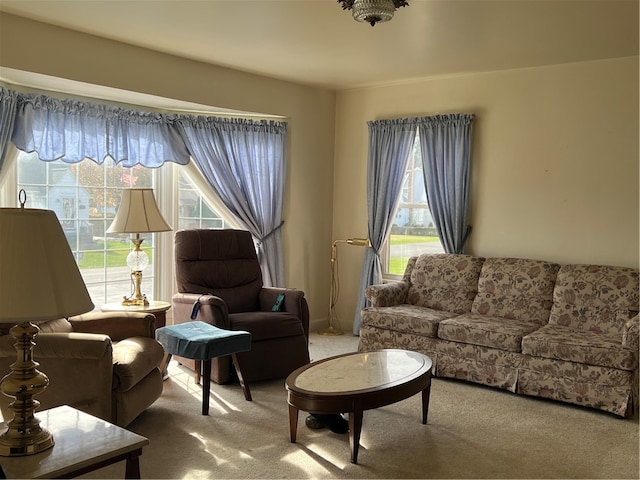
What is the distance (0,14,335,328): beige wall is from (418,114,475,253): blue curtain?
1154 millimetres

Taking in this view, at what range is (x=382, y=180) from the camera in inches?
233

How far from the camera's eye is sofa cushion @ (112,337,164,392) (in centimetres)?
329

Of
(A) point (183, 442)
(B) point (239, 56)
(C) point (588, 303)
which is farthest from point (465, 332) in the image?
(B) point (239, 56)

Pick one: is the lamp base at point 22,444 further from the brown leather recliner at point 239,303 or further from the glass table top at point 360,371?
the brown leather recliner at point 239,303

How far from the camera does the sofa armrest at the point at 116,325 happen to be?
3816 mm

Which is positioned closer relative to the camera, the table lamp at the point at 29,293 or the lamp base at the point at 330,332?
the table lamp at the point at 29,293

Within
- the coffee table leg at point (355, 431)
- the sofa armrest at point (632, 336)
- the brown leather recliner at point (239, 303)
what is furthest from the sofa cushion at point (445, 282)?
the coffee table leg at point (355, 431)

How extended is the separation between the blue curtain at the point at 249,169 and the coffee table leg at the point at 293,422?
8.54ft

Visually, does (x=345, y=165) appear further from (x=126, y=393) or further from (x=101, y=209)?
(x=126, y=393)

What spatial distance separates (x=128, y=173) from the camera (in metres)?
5.37

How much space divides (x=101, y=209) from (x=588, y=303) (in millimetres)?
3890

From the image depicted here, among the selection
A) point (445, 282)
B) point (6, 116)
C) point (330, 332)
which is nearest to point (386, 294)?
point (445, 282)

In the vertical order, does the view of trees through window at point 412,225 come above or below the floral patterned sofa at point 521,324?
above

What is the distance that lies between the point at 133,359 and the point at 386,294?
2383mm
